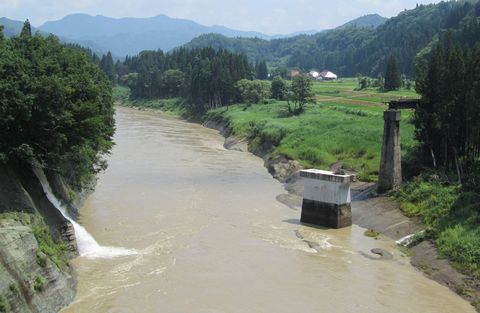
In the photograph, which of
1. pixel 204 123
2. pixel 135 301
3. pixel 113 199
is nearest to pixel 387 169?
pixel 113 199

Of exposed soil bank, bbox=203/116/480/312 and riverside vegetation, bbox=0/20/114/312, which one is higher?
riverside vegetation, bbox=0/20/114/312

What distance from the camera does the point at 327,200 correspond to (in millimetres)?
36906

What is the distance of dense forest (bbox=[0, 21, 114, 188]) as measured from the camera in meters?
25.9

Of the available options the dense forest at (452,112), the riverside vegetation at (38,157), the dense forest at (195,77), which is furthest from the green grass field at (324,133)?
the riverside vegetation at (38,157)

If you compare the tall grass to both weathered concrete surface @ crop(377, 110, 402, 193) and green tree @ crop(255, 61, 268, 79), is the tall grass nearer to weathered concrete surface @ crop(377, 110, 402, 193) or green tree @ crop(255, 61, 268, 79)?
weathered concrete surface @ crop(377, 110, 402, 193)

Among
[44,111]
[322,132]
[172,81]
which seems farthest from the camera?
[172,81]

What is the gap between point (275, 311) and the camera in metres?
22.9

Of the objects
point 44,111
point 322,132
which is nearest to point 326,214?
point 44,111

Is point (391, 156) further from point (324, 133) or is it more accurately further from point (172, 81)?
point (172, 81)

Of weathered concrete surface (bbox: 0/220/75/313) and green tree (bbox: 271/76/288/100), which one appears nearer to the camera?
weathered concrete surface (bbox: 0/220/75/313)

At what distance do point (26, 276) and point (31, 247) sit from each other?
1441mm

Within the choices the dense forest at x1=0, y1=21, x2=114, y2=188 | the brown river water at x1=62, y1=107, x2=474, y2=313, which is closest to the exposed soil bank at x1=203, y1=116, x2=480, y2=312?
the brown river water at x1=62, y1=107, x2=474, y2=313

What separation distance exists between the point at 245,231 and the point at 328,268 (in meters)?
7.17

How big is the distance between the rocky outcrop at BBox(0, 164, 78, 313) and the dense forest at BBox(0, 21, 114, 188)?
1.40 meters
